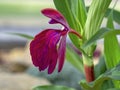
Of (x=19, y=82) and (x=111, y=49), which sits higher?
(x=111, y=49)

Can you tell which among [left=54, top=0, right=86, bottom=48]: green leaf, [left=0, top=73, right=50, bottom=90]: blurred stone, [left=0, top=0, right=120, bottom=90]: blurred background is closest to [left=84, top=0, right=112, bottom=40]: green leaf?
[left=54, top=0, right=86, bottom=48]: green leaf

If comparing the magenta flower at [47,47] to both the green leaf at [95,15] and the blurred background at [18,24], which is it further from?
the blurred background at [18,24]

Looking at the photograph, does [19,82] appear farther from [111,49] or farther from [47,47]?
[47,47]

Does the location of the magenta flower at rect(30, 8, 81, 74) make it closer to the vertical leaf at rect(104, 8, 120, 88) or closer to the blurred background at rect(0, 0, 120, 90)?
the vertical leaf at rect(104, 8, 120, 88)

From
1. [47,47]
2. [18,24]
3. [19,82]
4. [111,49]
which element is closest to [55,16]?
[47,47]

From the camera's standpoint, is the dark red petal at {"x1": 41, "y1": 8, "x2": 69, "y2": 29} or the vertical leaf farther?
the vertical leaf

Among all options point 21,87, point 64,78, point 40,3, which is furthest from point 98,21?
point 40,3
